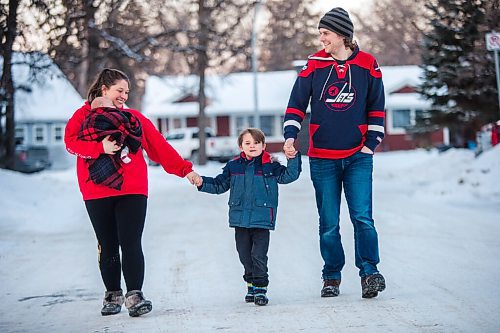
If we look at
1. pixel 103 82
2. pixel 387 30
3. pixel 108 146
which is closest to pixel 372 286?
pixel 108 146

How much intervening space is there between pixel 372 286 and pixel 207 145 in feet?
117

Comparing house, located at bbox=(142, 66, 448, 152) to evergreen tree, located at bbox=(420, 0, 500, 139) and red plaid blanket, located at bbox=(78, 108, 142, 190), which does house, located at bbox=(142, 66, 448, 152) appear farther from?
red plaid blanket, located at bbox=(78, 108, 142, 190)

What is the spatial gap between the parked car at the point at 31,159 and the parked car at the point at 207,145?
5857 mm

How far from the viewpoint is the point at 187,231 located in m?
12.4

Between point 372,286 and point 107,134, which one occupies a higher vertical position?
point 107,134

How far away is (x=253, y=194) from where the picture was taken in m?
6.48

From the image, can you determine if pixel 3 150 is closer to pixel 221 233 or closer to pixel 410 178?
pixel 410 178

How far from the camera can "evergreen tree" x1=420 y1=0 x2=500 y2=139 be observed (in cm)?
1775

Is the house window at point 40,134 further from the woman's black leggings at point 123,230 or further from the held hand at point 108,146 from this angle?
the held hand at point 108,146

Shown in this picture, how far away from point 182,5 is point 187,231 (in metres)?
22.6

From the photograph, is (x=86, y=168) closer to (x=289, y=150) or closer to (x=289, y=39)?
(x=289, y=150)

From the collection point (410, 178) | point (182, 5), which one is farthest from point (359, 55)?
point (182, 5)

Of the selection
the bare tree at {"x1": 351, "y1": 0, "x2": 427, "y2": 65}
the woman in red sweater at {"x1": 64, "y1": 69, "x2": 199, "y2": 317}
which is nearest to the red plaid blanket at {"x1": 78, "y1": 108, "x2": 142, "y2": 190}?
the woman in red sweater at {"x1": 64, "y1": 69, "x2": 199, "y2": 317}

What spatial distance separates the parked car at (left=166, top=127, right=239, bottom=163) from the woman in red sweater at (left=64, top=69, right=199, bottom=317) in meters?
34.3
